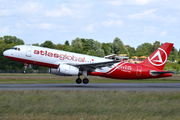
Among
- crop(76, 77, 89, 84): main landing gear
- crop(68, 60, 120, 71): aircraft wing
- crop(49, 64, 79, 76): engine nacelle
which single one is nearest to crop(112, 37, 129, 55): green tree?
crop(76, 77, 89, 84): main landing gear

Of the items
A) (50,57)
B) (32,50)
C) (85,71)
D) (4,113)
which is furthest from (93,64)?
(4,113)

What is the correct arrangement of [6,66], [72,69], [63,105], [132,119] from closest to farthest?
[132,119]
[63,105]
[72,69]
[6,66]

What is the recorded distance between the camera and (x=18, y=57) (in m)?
30.4

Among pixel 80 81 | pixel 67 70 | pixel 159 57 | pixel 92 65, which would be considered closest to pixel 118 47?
pixel 159 57

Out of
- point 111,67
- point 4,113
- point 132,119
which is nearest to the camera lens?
point 132,119

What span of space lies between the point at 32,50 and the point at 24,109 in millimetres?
17609

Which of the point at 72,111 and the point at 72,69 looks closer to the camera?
the point at 72,111

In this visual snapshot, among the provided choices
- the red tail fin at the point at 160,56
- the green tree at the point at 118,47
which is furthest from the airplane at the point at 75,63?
the green tree at the point at 118,47

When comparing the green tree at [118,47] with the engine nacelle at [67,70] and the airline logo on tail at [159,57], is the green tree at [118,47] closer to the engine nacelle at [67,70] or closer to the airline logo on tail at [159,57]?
the airline logo on tail at [159,57]

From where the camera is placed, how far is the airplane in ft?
98.3

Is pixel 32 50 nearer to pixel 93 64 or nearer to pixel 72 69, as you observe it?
pixel 72 69

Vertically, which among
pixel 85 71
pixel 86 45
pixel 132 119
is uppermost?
A: pixel 86 45

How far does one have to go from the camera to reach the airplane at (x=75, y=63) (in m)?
30.0

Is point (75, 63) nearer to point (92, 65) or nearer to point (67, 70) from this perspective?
point (67, 70)
